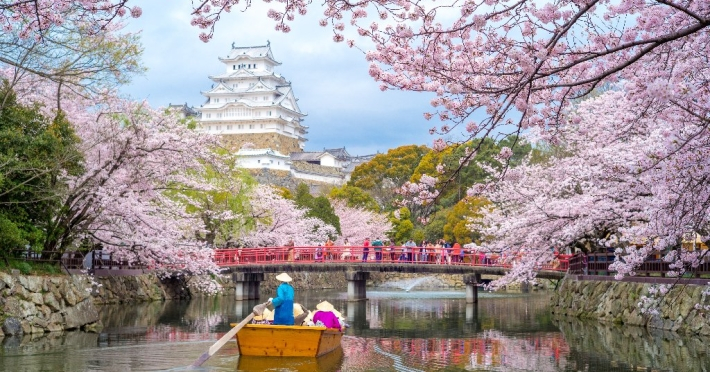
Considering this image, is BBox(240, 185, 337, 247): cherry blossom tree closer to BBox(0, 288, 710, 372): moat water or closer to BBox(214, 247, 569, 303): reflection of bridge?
BBox(214, 247, 569, 303): reflection of bridge

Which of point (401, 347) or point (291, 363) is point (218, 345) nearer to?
point (291, 363)

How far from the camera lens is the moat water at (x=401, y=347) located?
12.3 metres

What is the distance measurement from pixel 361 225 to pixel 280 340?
38925 millimetres

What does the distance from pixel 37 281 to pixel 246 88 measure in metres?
70.9

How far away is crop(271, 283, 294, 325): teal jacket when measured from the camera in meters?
12.8

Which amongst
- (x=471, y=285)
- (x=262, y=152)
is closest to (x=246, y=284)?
(x=471, y=285)

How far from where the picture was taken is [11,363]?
1190 cm

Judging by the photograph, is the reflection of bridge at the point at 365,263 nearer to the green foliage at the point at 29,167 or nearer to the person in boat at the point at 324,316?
the green foliage at the point at 29,167

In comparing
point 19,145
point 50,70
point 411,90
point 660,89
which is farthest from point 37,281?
point 660,89

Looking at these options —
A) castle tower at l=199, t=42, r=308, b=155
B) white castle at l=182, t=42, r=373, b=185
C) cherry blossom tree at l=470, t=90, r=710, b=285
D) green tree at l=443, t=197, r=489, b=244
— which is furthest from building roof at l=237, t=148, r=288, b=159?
cherry blossom tree at l=470, t=90, r=710, b=285

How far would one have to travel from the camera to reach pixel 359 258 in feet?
108

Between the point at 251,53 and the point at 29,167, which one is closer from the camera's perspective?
the point at 29,167

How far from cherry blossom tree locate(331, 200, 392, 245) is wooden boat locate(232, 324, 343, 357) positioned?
37.3 metres

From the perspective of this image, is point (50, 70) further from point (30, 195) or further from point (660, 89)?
point (660, 89)
